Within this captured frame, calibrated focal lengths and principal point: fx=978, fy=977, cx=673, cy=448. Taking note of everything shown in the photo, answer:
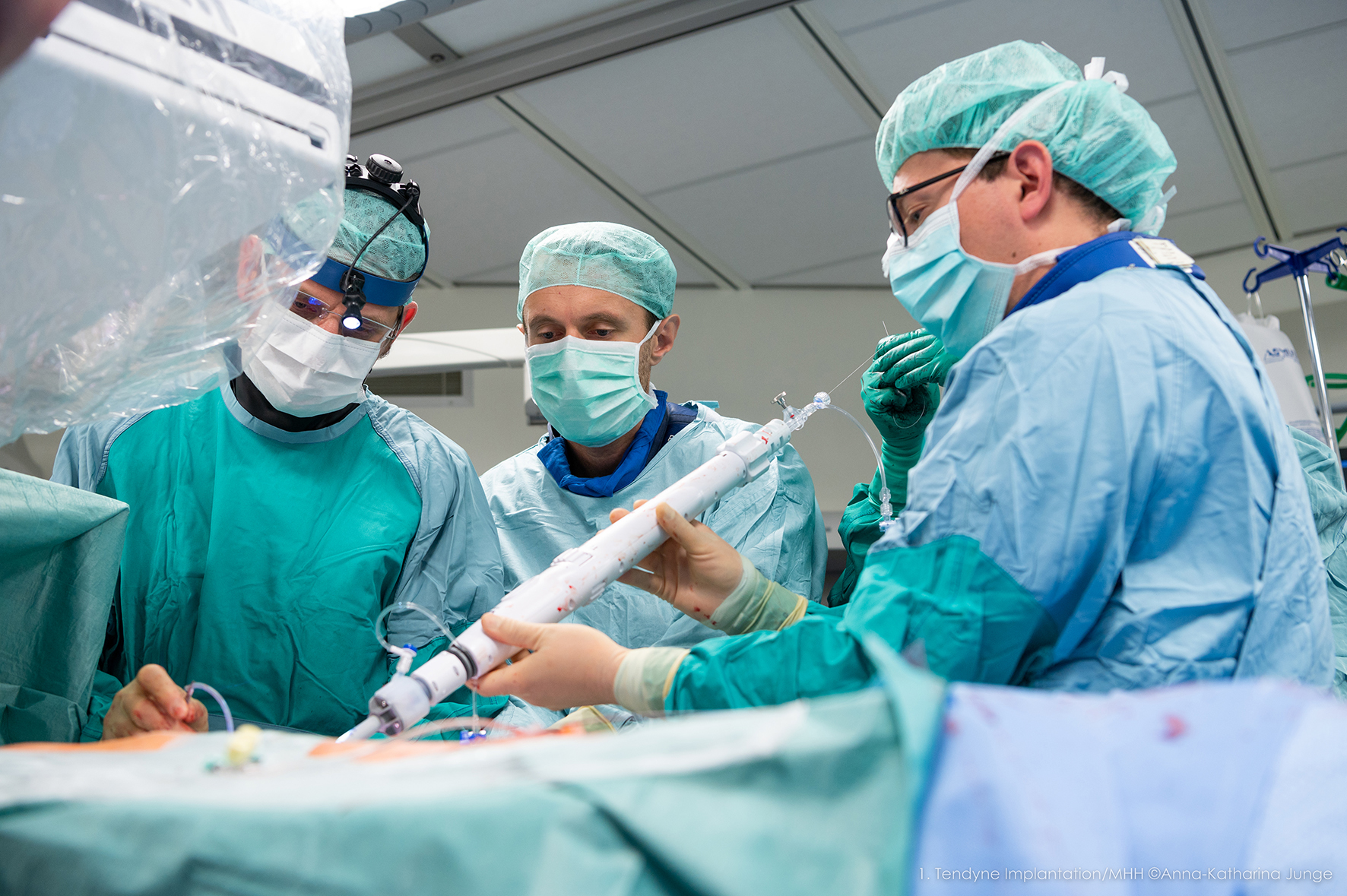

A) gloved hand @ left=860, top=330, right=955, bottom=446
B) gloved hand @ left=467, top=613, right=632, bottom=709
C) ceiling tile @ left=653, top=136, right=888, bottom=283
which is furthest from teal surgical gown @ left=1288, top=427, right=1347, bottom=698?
ceiling tile @ left=653, top=136, right=888, bottom=283

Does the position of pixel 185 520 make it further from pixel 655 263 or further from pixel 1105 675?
pixel 1105 675

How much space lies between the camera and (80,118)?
86 cm

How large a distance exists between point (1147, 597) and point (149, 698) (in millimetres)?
1184

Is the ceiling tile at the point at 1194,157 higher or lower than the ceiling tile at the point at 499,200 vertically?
higher

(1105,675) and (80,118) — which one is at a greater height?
(80,118)

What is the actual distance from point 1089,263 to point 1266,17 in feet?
7.04

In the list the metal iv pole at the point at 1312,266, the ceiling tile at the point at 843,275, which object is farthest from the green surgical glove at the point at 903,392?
the ceiling tile at the point at 843,275

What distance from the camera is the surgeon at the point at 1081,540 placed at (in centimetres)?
98

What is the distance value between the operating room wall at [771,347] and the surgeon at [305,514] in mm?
Answer: 2943

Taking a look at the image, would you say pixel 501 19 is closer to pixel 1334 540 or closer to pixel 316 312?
pixel 316 312

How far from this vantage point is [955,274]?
1.36 meters

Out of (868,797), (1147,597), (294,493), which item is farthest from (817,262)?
(868,797)

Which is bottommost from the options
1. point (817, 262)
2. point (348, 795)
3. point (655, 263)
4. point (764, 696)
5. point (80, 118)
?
point (348, 795)

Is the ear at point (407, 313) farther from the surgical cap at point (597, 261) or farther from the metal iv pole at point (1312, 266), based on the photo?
the metal iv pole at point (1312, 266)
